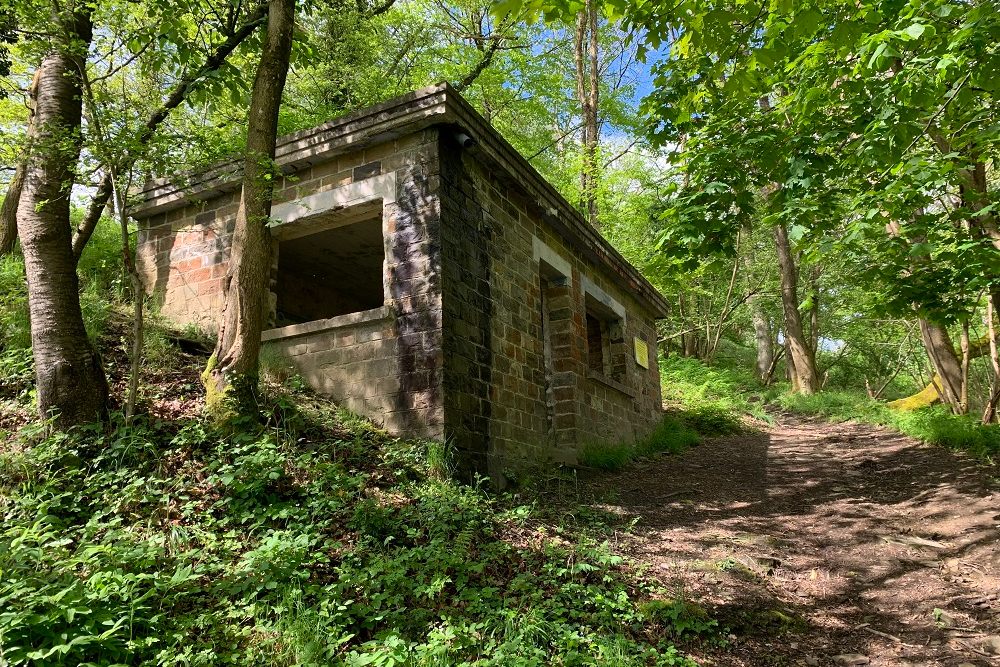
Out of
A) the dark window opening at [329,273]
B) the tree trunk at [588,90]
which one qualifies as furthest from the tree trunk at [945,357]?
the tree trunk at [588,90]

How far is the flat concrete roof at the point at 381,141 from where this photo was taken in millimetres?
6230

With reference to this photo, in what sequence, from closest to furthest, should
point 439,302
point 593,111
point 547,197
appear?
point 439,302 < point 547,197 < point 593,111

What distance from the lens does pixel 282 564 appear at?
3.47 m

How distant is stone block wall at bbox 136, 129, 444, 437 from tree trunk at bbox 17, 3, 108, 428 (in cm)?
118

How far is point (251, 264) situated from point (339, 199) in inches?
69.9

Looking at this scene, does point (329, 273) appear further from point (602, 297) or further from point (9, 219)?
point (602, 297)

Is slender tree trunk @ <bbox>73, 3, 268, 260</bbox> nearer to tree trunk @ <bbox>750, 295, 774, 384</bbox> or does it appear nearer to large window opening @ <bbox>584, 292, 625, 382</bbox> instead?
large window opening @ <bbox>584, 292, 625, 382</bbox>

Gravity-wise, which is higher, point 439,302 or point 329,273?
point 329,273

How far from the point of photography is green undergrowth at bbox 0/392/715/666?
2900 millimetres

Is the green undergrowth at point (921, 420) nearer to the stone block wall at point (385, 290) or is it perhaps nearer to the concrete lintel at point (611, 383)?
the concrete lintel at point (611, 383)

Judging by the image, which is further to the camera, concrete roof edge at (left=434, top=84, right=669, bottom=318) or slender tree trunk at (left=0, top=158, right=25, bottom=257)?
slender tree trunk at (left=0, top=158, right=25, bottom=257)

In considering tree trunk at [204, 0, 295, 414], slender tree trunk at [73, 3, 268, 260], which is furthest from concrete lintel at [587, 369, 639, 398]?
slender tree trunk at [73, 3, 268, 260]

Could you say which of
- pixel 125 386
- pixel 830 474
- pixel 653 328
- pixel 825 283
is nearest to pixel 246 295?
pixel 125 386

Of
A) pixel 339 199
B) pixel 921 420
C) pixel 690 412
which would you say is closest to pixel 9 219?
pixel 339 199
